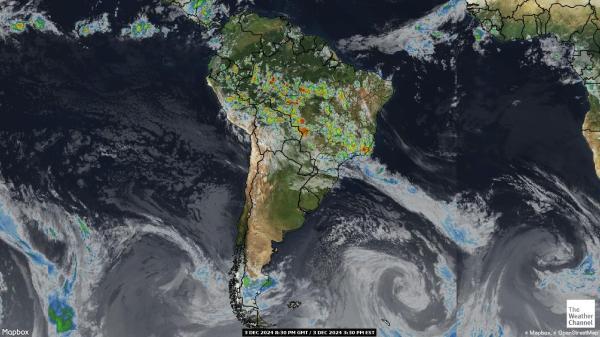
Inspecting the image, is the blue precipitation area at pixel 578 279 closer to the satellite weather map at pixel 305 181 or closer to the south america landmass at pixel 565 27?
the satellite weather map at pixel 305 181

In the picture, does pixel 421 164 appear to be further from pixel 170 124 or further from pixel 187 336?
pixel 187 336

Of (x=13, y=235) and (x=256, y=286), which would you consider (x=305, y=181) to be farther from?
(x=13, y=235)

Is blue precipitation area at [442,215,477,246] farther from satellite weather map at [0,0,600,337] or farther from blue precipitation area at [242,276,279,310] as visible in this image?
blue precipitation area at [242,276,279,310]

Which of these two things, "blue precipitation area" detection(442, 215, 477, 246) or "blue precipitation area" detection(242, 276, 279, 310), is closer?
"blue precipitation area" detection(442, 215, 477, 246)

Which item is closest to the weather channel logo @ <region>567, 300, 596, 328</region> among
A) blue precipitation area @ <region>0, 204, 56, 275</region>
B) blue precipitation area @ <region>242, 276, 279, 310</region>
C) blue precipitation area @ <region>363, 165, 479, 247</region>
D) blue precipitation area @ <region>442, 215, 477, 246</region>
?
blue precipitation area @ <region>363, 165, 479, 247</region>

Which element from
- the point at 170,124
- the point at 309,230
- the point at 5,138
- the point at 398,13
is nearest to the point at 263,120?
the point at 170,124

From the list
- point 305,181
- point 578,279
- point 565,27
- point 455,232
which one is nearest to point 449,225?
point 455,232

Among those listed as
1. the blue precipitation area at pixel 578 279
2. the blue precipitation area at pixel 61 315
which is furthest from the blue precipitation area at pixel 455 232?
the blue precipitation area at pixel 61 315
